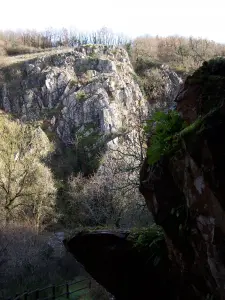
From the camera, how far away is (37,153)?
105 feet

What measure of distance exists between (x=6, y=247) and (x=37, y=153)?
1294cm

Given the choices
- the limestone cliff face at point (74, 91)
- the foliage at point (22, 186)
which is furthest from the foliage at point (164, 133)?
the limestone cliff face at point (74, 91)

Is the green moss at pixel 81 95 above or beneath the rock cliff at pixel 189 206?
beneath

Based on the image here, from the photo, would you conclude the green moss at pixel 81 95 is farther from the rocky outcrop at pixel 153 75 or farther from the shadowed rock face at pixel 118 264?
the shadowed rock face at pixel 118 264

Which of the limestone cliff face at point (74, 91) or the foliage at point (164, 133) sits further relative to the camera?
the limestone cliff face at point (74, 91)

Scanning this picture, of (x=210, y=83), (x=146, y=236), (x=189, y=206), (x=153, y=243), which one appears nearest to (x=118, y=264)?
(x=146, y=236)

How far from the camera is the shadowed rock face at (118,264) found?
774cm

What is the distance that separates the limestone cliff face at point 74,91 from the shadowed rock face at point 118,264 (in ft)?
141

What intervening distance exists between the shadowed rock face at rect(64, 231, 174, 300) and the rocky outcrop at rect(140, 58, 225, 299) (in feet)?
4.61

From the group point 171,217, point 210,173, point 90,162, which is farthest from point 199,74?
point 90,162

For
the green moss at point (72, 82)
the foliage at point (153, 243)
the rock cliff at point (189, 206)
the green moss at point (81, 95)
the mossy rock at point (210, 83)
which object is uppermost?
the mossy rock at point (210, 83)

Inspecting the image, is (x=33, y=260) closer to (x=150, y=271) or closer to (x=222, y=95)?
(x=150, y=271)

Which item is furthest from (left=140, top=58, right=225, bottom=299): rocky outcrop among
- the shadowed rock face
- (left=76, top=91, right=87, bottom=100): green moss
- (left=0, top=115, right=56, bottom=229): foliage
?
(left=76, top=91, right=87, bottom=100): green moss

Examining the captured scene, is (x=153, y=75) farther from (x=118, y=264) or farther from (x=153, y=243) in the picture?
(x=153, y=243)
